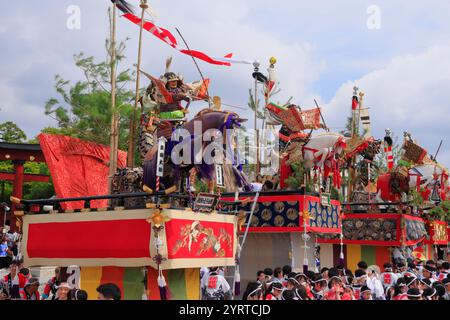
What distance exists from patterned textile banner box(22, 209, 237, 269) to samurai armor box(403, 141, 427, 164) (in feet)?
39.1

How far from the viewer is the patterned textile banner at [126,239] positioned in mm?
8727

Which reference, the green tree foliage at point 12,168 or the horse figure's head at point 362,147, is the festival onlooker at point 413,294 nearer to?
the horse figure's head at point 362,147

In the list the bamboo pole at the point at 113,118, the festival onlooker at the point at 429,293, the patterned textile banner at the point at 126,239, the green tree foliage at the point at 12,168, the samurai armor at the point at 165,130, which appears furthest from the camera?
the green tree foliage at the point at 12,168

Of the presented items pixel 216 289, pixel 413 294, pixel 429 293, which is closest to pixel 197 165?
pixel 216 289

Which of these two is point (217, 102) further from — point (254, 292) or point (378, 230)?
point (378, 230)

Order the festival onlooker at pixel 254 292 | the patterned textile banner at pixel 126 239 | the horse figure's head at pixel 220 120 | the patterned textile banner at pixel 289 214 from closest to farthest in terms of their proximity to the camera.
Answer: the festival onlooker at pixel 254 292 < the patterned textile banner at pixel 126 239 < the horse figure's head at pixel 220 120 < the patterned textile banner at pixel 289 214

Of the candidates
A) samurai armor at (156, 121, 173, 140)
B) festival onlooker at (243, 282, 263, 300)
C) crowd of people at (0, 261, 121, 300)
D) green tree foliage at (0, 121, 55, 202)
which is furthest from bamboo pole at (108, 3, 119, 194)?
green tree foliage at (0, 121, 55, 202)

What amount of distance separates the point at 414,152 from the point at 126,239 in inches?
574

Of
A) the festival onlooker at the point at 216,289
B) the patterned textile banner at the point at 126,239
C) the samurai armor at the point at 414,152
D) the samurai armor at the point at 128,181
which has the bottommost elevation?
the festival onlooker at the point at 216,289

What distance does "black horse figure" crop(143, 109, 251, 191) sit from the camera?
Result: 31.4 ft

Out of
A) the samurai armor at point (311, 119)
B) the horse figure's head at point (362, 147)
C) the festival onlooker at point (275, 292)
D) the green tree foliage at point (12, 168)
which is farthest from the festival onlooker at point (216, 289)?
the green tree foliage at point (12, 168)

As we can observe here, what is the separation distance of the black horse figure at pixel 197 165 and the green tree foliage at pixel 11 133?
107 feet

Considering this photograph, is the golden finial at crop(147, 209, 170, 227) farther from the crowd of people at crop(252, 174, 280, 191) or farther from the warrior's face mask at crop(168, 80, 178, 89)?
the crowd of people at crop(252, 174, 280, 191)

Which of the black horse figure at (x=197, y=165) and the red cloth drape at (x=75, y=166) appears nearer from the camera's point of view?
the black horse figure at (x=197, y=165)
